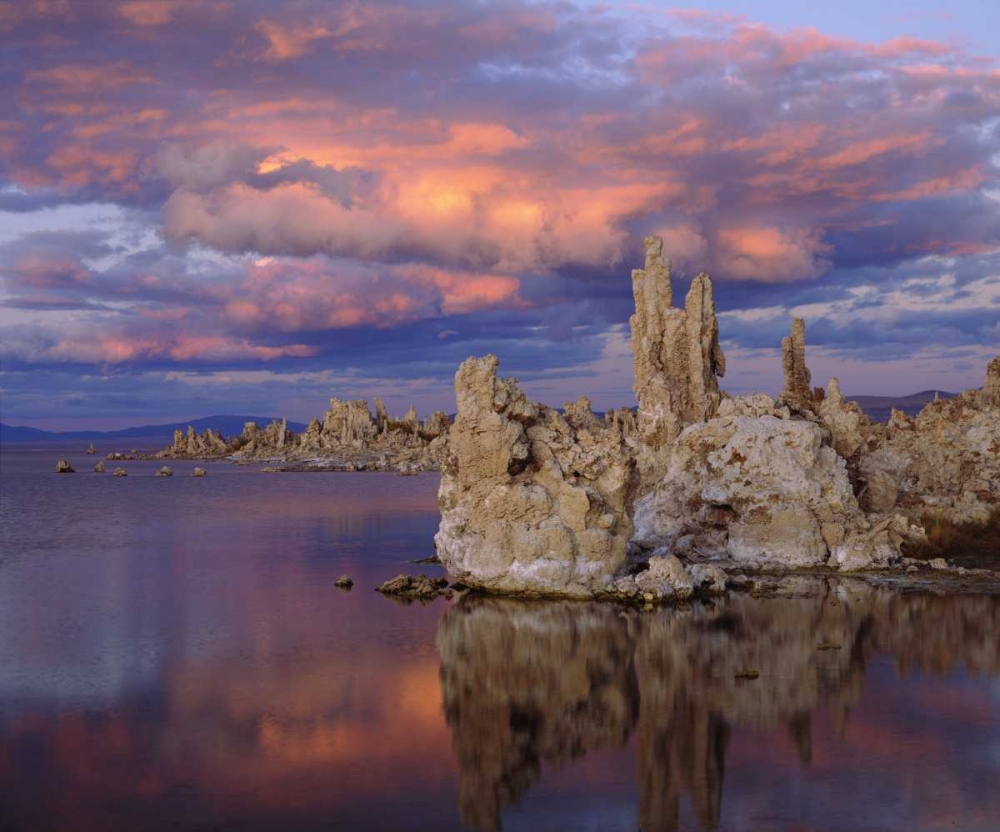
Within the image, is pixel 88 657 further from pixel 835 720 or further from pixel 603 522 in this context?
pixel 835 720

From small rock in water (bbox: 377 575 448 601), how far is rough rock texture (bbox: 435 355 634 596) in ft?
3.59

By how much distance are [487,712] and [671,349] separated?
3821 centimetres

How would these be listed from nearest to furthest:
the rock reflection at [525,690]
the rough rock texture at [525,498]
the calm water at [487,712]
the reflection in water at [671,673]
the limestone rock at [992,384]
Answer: the calm water at [487,712] < the reflection in water at [671,673] < the rock reflection at [525,690] < the rough rock texture at [525,498] < the limestone rock at [992,384]

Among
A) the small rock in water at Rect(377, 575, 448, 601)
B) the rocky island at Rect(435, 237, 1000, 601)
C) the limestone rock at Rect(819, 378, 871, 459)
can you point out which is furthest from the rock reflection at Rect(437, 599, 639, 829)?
the limestone rock at Rect(819, 378, 871, 459)

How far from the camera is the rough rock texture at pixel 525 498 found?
104 ft

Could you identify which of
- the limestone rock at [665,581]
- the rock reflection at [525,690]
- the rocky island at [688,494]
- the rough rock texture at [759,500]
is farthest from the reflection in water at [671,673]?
the rough rock texture at [759,500]

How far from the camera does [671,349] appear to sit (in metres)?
56.9

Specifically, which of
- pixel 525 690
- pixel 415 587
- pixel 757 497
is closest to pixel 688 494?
pixel 757 497

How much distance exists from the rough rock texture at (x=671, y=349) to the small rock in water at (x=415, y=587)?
21.9 metres

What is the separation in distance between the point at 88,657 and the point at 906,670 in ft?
65.8

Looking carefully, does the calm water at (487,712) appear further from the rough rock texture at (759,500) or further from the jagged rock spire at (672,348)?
the jagged rock spire at (672,348)

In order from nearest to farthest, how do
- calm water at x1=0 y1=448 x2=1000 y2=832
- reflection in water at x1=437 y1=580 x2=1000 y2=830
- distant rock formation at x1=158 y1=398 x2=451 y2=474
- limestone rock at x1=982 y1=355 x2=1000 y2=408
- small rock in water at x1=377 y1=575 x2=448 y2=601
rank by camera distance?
calm water at x1=0 y1=448 x2=1000 y2=832, reflection in water at x1=437 y1=580 x2=1000 y2=830, small rock in water at x1=377 y1=575 x2=448 y2=601, limestone rock at x1=982 y1=355 x2=1000 y2=408, distant rock formation at x1=158 y1=398 x2=451 y2=474

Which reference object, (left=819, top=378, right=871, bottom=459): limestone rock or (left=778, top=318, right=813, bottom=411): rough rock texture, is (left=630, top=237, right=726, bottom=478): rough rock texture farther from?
(left=819, top=378, right=871, bottom=459): limestone rock

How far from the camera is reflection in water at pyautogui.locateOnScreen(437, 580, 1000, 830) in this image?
57.7ft
